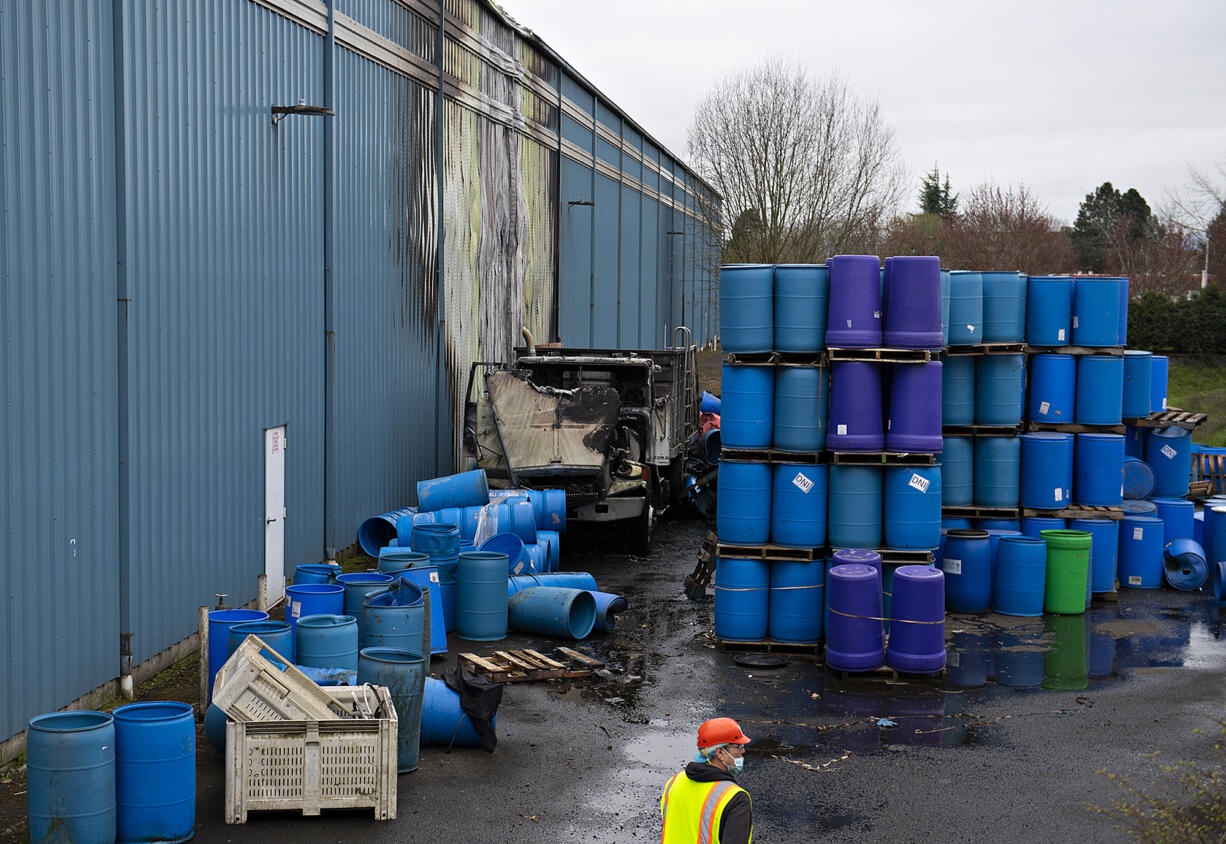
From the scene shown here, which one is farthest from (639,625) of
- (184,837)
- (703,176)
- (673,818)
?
(703,176)

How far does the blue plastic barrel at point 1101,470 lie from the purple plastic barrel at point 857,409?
4040 millimetres

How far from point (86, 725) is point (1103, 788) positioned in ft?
21.0

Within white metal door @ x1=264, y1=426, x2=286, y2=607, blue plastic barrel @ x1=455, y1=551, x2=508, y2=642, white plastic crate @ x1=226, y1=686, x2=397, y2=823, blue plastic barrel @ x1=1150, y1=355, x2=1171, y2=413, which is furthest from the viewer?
blue plastic barrel @ x1=1150, y1=355, x2=1171, y2=413

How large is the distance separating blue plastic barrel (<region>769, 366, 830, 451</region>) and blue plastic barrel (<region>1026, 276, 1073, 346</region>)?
12.9 feet

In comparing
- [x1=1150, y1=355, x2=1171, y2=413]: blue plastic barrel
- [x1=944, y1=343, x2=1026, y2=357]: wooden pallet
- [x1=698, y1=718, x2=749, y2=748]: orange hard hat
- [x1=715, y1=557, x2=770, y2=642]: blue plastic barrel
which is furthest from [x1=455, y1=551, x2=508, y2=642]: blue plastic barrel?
[x1=1150, y1=355, x2=1171, y2=413]: blue plastic barrel

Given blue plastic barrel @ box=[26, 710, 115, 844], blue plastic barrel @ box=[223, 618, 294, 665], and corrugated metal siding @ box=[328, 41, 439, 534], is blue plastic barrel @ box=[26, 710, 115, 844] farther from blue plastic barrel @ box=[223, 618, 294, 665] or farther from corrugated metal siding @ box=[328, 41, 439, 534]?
corrugated metal siding @ box=[328, 41, 439, 534]

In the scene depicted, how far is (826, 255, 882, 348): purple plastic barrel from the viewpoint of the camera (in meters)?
11.0

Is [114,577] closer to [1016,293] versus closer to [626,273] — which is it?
[1016,293]

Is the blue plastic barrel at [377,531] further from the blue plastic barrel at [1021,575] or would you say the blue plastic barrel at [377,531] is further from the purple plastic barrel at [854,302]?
the blue plastic barrel at [1021,575]

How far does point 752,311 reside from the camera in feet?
37.0

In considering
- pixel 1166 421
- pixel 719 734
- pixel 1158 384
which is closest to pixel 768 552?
pixel 719 734

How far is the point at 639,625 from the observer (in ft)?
40.2

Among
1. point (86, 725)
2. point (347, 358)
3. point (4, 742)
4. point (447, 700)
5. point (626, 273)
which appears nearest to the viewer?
point (86, 725)

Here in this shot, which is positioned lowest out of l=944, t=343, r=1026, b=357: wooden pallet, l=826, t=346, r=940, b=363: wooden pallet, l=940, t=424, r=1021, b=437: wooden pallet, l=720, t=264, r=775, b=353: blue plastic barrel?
l=940, t=424, r=1021, b=437: wooden pallet
